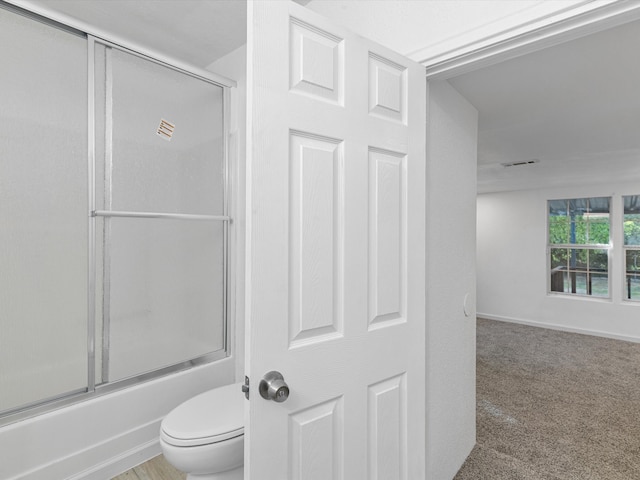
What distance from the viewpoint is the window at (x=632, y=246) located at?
5.09 metres

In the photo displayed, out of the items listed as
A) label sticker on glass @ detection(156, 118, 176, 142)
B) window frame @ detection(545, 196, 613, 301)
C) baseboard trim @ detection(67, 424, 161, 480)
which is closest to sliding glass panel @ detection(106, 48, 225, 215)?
label sticker on glass @ detection(156, 118, 176, 142)

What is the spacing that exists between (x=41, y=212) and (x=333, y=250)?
161cm

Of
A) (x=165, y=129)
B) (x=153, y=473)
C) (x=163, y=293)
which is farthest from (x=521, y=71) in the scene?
(x=153, y=473)

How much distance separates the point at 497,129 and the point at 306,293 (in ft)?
8.31

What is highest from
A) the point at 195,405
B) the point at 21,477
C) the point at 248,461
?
the point at 248,461

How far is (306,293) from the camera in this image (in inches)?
42.6

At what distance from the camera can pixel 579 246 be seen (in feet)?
18.2

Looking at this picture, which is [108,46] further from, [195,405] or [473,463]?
[473,463]

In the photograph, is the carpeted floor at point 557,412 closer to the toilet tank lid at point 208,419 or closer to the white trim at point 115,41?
the toilet tank lid at point 208,419

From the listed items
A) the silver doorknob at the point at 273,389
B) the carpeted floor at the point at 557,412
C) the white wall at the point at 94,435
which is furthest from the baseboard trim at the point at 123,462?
the carpeted floor at the point at 557,412

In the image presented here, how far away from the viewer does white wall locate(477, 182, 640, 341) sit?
16.7 ft

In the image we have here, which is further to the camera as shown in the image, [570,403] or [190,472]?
[570,403]

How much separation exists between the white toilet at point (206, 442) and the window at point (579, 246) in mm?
5914

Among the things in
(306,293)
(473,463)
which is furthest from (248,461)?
(473,463)
